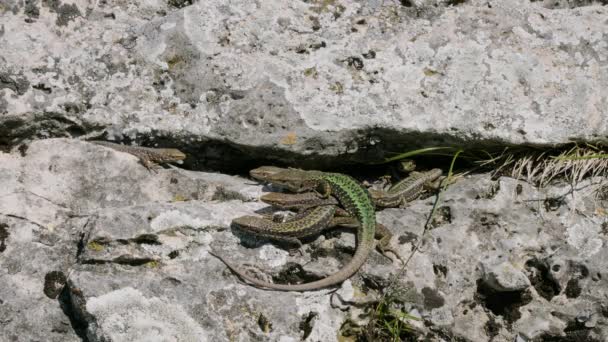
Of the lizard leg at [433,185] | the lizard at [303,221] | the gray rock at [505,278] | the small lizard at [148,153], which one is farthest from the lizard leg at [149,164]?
the gray rock at [505,278]

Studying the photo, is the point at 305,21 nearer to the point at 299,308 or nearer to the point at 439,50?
the point at 439,50

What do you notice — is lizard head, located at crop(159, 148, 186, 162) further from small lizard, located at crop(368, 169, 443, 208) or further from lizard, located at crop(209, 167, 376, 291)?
small lizard, located at crop(368, 169, 443, 208)

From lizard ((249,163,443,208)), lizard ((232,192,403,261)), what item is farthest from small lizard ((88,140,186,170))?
lizard ((232,192,403,261))

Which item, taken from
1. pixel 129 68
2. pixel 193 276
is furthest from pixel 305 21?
pixel 193 276

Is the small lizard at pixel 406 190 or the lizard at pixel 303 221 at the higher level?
the lizard at pixel 303 221

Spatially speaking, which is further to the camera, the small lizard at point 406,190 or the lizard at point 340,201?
the small lizard at point 406,190

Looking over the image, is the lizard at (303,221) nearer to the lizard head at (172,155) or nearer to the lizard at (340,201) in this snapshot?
the lizard at (340,201)
